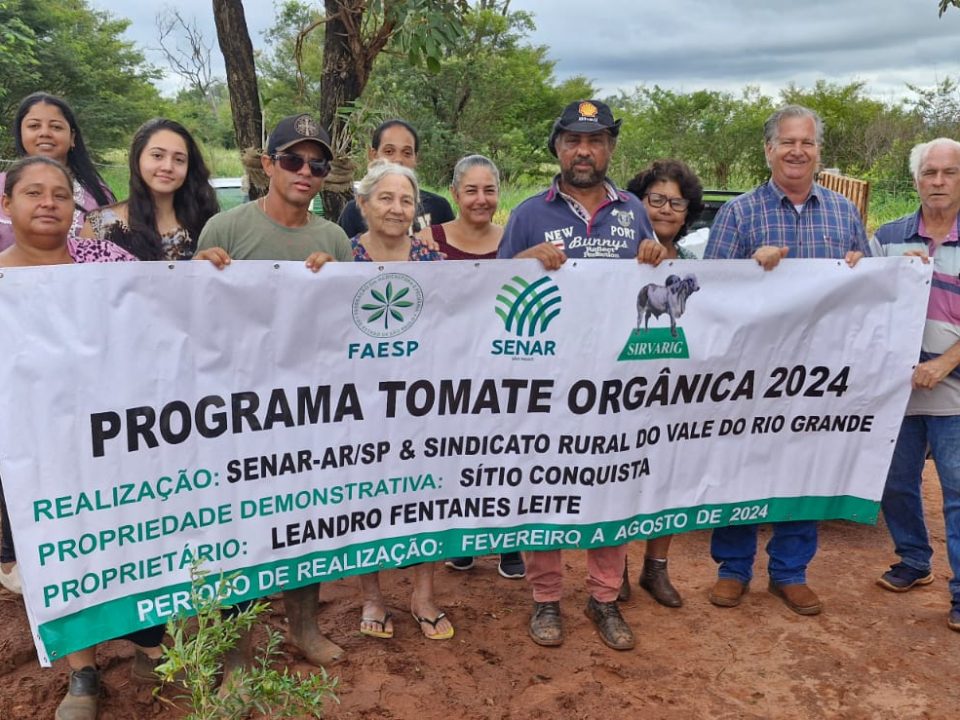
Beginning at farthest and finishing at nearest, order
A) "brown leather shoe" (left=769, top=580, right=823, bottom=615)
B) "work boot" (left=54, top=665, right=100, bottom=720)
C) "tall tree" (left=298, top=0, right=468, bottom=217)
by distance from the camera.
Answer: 1. "tall tree" (left=298, top=0, right=468, bottom=217)
2. "brown leather shoe" (left=769, top=580, right=823, bottom=615)
3. "work boot" (left=54, top=665, right=100, bottom=720)

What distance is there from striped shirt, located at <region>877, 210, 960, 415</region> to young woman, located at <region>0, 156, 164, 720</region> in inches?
140

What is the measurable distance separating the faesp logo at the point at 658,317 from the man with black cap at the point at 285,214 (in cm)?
128

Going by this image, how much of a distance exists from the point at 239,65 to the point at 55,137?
2.63 metres

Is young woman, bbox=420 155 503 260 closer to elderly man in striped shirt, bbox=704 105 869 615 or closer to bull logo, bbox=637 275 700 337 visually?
bull logo, bbox=637 275 700 337

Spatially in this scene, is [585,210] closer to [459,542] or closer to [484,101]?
[459,542]

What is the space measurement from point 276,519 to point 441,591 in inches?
56.1

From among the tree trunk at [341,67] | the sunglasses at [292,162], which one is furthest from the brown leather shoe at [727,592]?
the tree trunk at [341,67]

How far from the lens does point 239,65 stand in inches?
255

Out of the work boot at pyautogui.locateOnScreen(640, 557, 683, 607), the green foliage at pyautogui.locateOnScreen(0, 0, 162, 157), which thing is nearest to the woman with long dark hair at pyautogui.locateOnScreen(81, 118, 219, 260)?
the work boot at pyautogui.locateOnScreen(640, 557, 683, 607)

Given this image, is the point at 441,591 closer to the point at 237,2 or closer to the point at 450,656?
the point at 450,656

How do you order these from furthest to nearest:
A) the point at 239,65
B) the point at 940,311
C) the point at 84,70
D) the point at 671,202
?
the point at 84,70 → the point at 239,65 → the point at 671,202 → the point at 940,311

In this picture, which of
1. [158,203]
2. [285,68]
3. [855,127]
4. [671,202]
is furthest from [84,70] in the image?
[671,202]

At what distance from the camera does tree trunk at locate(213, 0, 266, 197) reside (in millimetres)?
6445

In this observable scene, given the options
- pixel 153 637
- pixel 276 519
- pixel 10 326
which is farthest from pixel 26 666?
pixel 10 326
